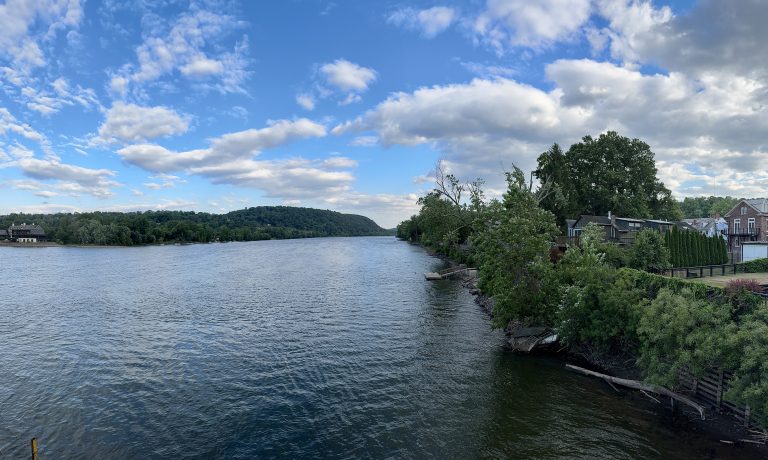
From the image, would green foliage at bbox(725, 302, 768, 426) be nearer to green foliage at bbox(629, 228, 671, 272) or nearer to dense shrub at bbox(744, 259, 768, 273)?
green foliage at bbox(629, 228, 671, 272)

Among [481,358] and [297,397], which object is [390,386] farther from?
[481,358]

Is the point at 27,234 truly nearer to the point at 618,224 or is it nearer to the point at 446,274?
the point at 446,274

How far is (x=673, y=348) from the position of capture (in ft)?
65.8

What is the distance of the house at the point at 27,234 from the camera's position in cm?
18488

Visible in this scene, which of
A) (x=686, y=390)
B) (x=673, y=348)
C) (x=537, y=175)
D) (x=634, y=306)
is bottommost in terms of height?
(x=686, y=390)

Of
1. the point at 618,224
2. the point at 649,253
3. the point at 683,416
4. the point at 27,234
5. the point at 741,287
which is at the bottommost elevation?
the point at 683,416

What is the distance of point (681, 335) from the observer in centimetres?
1958

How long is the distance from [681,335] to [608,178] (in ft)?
244

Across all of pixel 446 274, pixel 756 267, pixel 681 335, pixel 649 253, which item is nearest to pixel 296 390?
pixel 681 335

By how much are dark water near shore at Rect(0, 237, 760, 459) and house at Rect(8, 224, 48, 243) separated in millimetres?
181125

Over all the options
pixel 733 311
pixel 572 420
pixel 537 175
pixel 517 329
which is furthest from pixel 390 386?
pixel 537 175

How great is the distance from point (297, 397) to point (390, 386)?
17.9ft

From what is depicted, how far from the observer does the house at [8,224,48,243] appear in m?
185

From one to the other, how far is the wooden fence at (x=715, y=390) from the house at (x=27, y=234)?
23727cm
